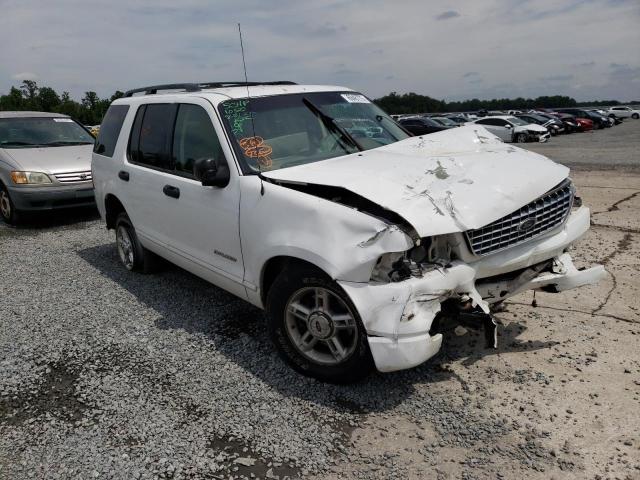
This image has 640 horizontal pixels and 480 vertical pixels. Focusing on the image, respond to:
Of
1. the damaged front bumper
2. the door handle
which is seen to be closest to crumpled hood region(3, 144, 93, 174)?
the door handle

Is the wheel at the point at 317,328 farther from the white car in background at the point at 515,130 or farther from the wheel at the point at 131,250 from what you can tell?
the white car in background at the point at 515,130

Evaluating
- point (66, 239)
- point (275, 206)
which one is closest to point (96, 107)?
point (66, 239)

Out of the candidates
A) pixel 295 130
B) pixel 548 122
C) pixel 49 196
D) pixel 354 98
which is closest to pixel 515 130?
pixel 548 122

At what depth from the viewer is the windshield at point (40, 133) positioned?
8812 mm

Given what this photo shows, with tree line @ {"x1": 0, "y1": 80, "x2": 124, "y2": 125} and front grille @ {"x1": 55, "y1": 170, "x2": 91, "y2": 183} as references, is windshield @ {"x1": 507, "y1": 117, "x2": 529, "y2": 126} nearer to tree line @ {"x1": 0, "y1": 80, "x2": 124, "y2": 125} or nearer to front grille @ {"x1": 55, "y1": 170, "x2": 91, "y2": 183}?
front grille @ {"x1": 55, "y1": 170, "x2": 91, "y2": 183}

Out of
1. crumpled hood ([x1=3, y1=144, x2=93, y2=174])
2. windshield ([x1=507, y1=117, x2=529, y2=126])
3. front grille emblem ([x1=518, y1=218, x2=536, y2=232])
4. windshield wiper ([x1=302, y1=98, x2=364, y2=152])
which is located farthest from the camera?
windshield ([x1=507, y1=117, x2=529, y2=126])

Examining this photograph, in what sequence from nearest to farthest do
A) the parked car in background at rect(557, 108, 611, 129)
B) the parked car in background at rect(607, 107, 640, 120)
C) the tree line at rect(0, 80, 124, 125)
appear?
the parked car in background at rect(557, 108, 611, 129), the parked car in background at rect(607, 107, 640, 120), the tree line at rect(0, 80, 124, 125)

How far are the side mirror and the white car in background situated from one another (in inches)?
956

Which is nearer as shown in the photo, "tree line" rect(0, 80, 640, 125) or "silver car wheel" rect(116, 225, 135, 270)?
"silver car wheel" rect(116, 225, 135, 270)

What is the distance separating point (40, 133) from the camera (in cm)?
912

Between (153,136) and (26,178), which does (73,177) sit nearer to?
(26,178)

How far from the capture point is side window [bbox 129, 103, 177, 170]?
14.7ft

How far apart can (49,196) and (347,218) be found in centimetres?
689

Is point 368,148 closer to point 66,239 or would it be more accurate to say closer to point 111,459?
point 111,459
